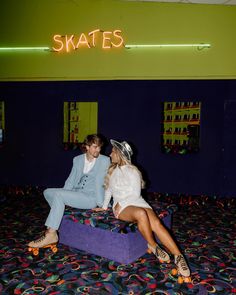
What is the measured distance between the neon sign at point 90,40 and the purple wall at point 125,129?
0.70 meters

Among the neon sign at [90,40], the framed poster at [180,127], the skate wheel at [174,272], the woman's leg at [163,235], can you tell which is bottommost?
the skate wheel at [174,272]

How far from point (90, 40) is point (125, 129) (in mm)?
1878

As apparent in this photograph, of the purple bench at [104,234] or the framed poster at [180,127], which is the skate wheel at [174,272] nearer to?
the purple bench at [104,234]

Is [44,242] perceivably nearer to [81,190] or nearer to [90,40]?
[81,190]

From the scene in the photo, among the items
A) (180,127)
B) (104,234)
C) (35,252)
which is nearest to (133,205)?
(104,234)

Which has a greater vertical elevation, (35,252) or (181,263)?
(181,263)

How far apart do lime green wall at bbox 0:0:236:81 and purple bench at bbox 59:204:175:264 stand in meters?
3.24

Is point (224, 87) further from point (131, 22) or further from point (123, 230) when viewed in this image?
point (123, 230)

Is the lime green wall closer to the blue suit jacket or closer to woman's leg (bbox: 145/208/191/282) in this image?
the blue suit jacket

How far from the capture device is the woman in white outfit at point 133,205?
327 centimetres

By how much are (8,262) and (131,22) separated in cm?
474

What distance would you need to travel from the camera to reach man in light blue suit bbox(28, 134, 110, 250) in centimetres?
375

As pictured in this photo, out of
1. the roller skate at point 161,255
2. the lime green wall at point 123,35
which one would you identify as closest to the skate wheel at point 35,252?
the roller skate at point 161,255

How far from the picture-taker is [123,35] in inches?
246
